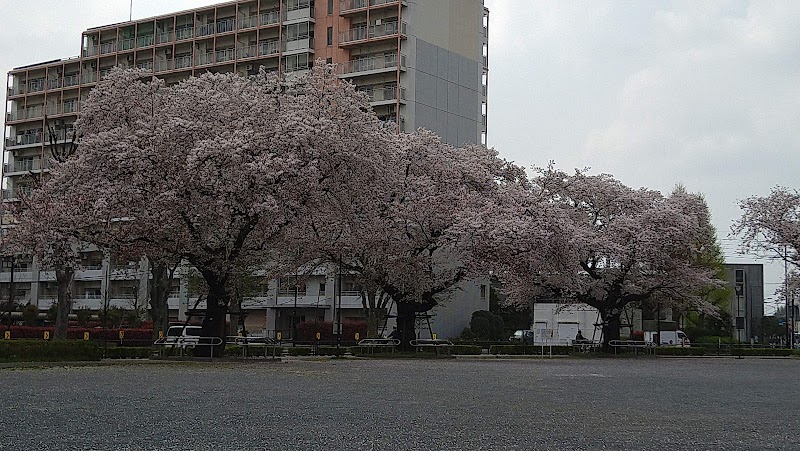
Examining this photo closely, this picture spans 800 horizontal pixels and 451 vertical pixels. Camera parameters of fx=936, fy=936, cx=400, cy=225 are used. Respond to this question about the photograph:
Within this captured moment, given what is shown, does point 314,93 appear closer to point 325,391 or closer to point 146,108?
point 146,108

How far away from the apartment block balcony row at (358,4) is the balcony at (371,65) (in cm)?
369

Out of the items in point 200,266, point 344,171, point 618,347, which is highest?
point 344,171

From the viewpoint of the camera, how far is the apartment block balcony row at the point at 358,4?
69.3 metres

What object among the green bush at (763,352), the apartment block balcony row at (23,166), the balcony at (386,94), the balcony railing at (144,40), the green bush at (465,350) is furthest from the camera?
the apartment block balcony row at (23,166)

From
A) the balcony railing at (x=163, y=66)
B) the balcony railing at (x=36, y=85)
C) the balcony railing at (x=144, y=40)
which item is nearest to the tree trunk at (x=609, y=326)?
the balcony railing at (x=163, y=66)

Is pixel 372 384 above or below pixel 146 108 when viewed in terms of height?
below

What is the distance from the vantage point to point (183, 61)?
3063 inches

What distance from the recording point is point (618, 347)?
1897 inches

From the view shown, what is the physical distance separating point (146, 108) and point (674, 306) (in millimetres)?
29742

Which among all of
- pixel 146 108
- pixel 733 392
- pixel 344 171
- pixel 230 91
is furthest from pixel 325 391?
pixel 146 108

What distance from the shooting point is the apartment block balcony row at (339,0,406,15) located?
227 ft

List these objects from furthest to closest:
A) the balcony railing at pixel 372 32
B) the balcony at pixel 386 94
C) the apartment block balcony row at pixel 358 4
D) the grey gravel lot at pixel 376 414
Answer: the apartment block balcony row at pixel 358 4 < the balcony railing at pixel 372 32 < the balcony at pixel 386 94 < the grey gravel lot at pixel 376 414

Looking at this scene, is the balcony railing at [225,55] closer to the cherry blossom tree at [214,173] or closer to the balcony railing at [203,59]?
the balcony railing at [203,59]

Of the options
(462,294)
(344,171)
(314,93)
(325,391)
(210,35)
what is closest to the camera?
(325,391)
